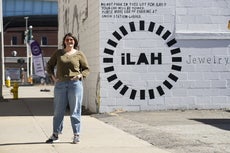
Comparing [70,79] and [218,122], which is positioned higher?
[70,79]

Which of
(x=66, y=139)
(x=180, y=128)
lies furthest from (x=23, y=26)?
(x=66, y=139)

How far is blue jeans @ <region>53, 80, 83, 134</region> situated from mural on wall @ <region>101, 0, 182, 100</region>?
5.88 metres

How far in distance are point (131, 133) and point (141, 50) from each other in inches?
198

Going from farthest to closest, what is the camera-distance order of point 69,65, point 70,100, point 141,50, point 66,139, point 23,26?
point 23,26 < point 141,50 < point 66,139 < point 70,100 < point 69,65

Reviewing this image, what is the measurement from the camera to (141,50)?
16297 mm

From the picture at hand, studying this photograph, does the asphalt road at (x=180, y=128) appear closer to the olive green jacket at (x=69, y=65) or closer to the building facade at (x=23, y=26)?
the olive green jacket at (x=69, y=65)

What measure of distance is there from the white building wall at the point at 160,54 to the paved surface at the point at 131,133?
47 cm

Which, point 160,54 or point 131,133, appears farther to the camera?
point 160,54

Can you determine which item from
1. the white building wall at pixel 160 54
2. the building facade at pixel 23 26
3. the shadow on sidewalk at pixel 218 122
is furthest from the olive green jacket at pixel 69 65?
the building facade at pixel 23 26

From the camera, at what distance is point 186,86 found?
16.5 meters

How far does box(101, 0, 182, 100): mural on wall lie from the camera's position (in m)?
16.2

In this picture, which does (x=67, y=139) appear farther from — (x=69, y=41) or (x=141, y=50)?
(x=141, y=50)

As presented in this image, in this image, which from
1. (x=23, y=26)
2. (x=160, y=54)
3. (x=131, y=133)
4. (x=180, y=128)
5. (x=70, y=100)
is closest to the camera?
(x=70, y=100)

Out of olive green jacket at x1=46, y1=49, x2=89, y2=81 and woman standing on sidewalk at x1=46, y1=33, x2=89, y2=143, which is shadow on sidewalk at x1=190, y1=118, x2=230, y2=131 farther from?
olive green jacket at x1=46, y1=49, x2=89, y2=81
